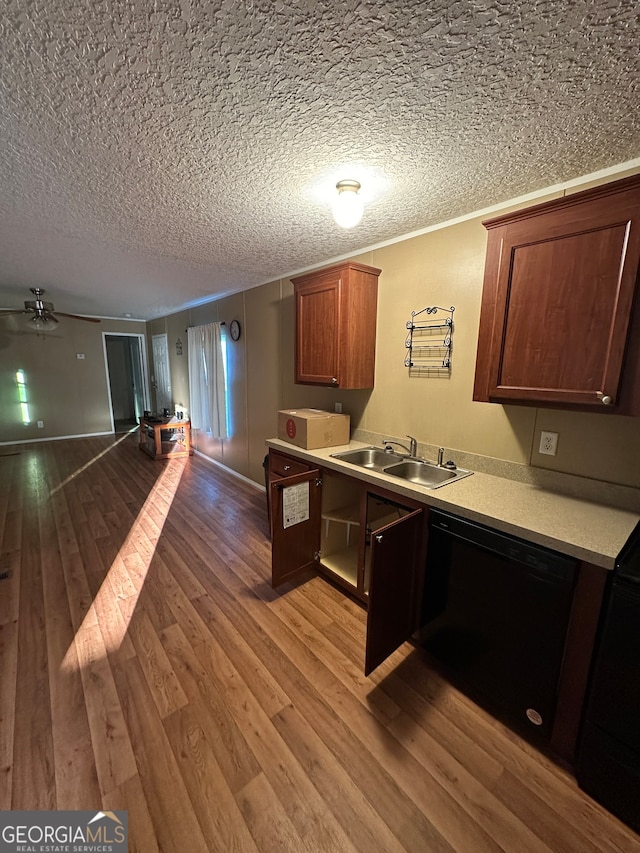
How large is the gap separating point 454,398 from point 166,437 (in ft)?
15.6

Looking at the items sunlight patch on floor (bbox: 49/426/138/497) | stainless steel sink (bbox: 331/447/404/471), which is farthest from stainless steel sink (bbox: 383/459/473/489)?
sunlight patch on floor (bbox: 49/426/138/497)

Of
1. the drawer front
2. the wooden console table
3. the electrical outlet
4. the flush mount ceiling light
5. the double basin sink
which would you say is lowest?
the wooden console table

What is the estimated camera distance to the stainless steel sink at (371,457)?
2.37m

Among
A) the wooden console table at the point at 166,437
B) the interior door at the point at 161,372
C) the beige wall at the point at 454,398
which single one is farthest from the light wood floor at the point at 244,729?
the interior door at the point at 161,372

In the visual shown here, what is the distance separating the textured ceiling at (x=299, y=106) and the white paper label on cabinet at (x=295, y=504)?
1676mm

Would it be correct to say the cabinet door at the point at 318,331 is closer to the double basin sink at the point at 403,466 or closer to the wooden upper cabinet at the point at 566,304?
the double basin sink at the point at 403,466

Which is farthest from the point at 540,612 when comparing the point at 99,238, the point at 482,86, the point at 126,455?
the point at 126,455

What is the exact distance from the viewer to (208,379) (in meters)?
4.73

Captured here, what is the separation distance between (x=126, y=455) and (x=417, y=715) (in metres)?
5.46

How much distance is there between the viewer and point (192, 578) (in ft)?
7.80

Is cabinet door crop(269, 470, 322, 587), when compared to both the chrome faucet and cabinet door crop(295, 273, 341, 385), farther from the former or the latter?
cabinet door crop(295, 273, 341, 385)

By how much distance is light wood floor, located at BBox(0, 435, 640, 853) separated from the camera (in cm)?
110

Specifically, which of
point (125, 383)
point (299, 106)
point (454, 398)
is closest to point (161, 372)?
point (125, 383)

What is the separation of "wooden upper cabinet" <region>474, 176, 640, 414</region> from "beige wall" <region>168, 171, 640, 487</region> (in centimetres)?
26
